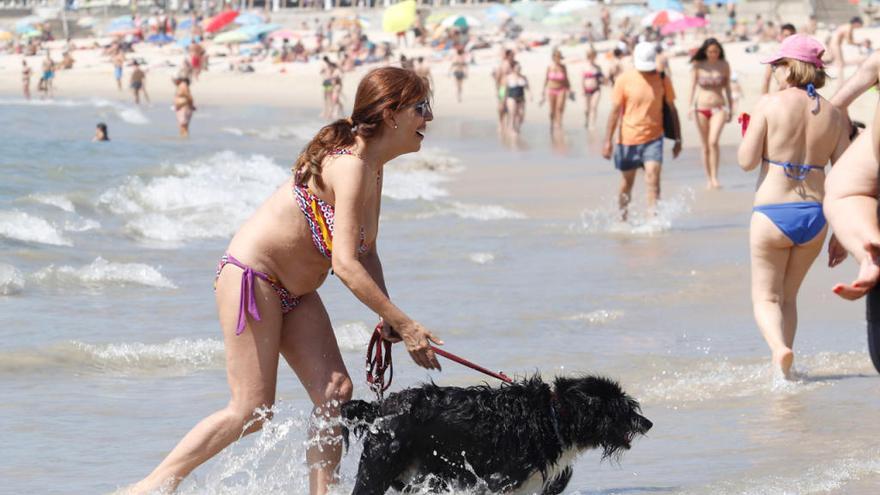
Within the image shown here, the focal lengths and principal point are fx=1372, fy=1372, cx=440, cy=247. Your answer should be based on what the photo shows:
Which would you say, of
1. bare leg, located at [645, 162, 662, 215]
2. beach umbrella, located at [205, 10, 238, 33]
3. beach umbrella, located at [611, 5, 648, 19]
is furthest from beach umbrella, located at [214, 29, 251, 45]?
bare leg, located at [645, 162, 662, 215]

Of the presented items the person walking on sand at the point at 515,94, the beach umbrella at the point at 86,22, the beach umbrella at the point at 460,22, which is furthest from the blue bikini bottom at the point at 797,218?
the beach umbrella at the point at 86,22

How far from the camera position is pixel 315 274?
415 centimetres

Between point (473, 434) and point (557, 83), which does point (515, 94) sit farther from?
point (473, 434)

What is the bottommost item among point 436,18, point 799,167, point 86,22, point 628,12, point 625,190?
point 86,22

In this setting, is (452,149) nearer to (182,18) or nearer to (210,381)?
(210,381)

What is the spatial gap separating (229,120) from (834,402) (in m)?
31.2

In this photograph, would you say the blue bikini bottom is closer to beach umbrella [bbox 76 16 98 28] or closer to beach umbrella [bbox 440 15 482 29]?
beach umbrella [bbox 440 15 482 29]

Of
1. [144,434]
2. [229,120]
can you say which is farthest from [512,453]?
[229,120]

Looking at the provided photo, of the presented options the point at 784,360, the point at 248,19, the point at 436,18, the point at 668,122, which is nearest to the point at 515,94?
the point at 668,122

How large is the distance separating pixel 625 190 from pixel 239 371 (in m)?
8.09

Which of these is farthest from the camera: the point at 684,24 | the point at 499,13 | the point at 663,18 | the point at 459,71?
the point at 499,13

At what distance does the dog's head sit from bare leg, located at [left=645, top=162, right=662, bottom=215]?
765cm

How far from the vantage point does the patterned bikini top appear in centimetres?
404

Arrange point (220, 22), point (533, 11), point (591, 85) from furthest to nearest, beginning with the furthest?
1. point (220, 22)
2. point (533, 11)
3. point (591, 85)
